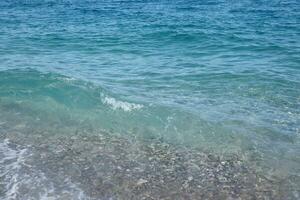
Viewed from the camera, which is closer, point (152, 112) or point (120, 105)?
point (152, 112)

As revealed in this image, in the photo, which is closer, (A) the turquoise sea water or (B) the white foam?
(A) the turquoise sea water

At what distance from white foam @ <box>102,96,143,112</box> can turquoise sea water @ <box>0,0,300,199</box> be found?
0.23ft

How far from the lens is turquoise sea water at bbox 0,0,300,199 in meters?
9.97

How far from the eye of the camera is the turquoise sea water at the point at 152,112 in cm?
997

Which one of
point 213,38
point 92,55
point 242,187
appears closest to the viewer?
point 242,187

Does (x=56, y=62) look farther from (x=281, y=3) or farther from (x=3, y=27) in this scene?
(x=281, y=3)

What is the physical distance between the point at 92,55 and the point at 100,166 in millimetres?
11610

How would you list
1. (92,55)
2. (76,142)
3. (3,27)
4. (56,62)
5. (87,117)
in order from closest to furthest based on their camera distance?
(76,142) → (87,117) → (56,62) → (92,55) → (3,27)

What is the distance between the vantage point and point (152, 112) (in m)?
14.0

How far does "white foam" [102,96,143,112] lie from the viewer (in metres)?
14.3

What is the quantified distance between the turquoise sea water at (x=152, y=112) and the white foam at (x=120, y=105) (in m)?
0.07

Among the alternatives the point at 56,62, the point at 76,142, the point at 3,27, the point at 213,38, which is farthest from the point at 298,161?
the point at 3,27

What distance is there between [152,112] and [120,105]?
3.90 ft

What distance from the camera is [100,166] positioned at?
10.6 meters
